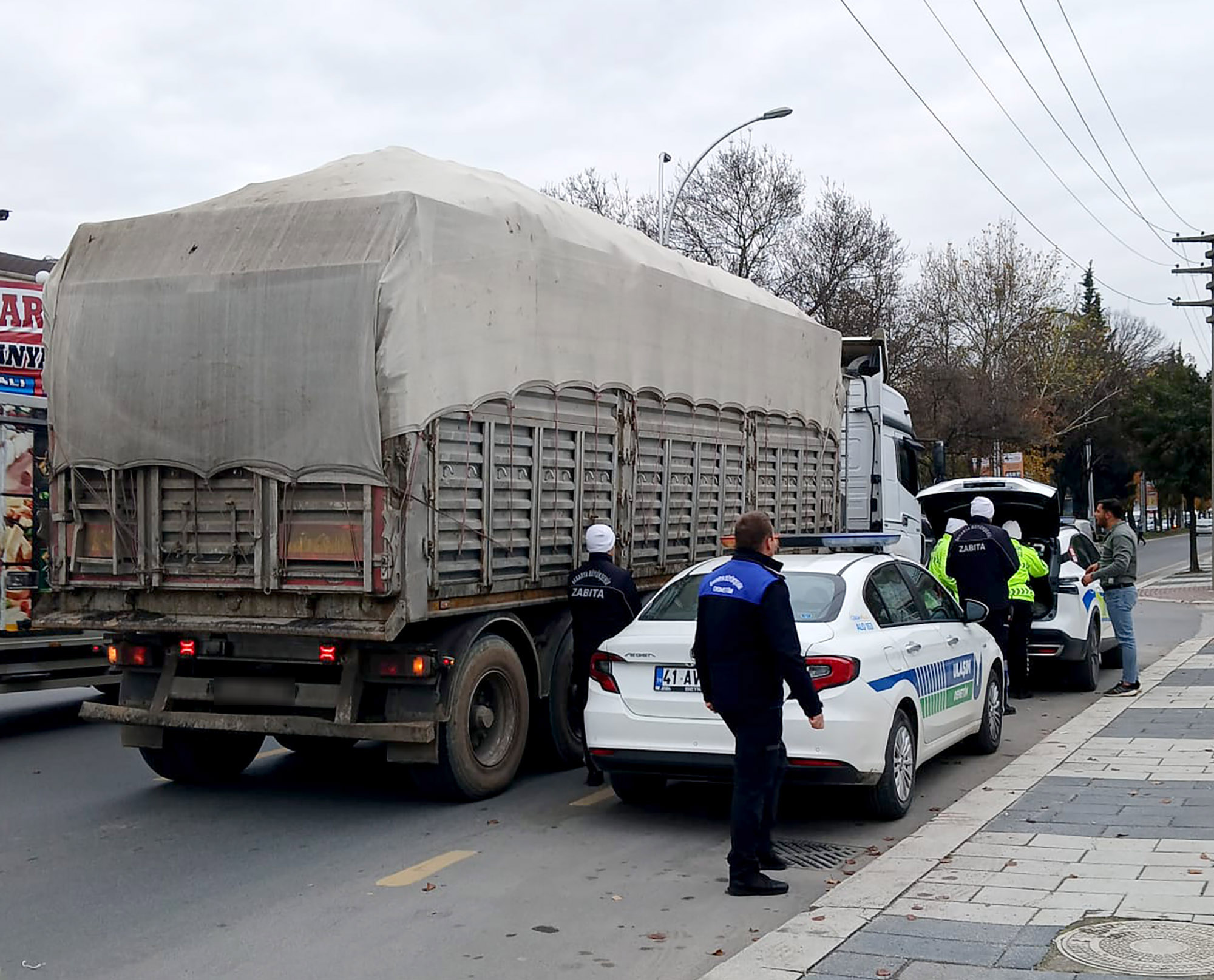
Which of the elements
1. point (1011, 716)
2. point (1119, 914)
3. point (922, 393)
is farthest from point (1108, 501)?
point (922, 393)

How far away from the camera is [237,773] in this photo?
31.9 ft

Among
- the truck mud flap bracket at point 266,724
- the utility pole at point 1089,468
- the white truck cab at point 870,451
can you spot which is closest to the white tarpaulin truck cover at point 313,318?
the truck mud flap bracket at point 266,724

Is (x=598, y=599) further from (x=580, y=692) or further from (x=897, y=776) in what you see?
(x=897, y=776)

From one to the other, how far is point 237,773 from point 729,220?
30.3m

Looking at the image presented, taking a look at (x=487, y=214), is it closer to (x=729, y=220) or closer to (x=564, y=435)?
(x=564, y=435)

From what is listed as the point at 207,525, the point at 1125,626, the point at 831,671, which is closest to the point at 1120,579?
the point at 1125,626

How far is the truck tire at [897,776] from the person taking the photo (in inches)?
303

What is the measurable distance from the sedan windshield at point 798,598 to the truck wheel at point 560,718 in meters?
1.17

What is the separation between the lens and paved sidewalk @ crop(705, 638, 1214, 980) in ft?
16.7

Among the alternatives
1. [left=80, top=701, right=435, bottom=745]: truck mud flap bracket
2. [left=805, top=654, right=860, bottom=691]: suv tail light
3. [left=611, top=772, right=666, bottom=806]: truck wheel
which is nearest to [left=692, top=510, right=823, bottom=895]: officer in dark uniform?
[left=805, top=654, right=860, bottom=691]: suv tail light

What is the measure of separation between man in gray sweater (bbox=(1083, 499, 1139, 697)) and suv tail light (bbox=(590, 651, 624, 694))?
22.8ft

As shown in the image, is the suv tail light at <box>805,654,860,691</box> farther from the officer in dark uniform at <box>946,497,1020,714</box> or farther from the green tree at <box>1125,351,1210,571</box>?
the green tree at <box>1125,351,1210,571</box>

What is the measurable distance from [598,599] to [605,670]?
1163 millimetres

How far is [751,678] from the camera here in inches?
251
